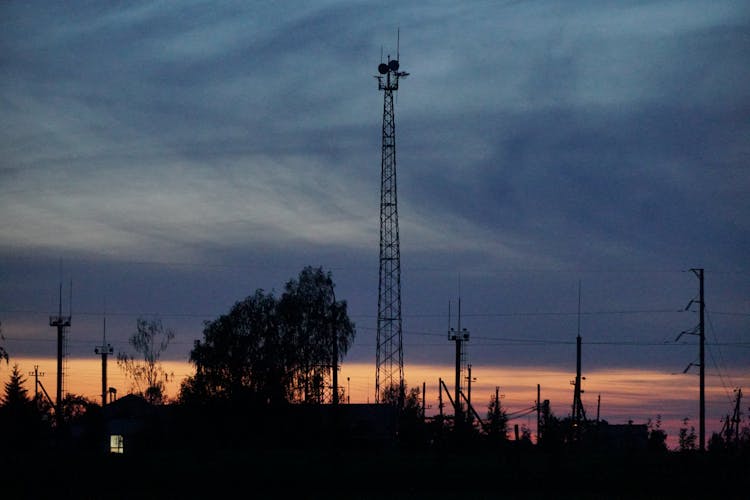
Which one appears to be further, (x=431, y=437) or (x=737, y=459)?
(x=431, y=437)

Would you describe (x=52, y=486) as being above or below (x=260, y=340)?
below

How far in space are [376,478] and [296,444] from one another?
3236 cm

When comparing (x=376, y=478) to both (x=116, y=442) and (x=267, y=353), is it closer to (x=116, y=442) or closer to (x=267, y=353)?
(x=267, y=353)

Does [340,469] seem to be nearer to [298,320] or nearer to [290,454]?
[290,454]

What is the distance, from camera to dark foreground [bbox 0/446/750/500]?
4834 cm

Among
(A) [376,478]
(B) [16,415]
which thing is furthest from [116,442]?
(A) [376,478]

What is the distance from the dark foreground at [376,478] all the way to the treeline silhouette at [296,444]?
122mm

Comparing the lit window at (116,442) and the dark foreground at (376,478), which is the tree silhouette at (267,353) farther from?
the dark foreground at (376,478)

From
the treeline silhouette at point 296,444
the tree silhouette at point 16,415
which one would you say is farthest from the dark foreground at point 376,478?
the tree silhouette at point 16,415

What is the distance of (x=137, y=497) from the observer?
4494 cm

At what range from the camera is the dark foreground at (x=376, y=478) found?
159 feet

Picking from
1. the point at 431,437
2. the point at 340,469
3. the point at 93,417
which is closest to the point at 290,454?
the point at 340,469

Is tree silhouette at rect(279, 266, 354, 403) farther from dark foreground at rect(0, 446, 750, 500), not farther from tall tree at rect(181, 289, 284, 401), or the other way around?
dark foreground at rect(0, 446, 750, 500)

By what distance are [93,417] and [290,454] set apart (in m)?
39.4
